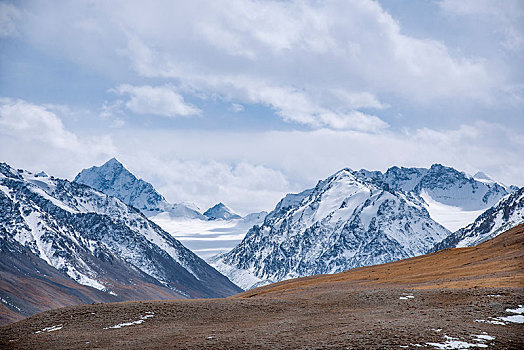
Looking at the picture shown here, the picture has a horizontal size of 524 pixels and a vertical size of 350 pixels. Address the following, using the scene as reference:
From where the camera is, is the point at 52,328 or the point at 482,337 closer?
the point at 482,337

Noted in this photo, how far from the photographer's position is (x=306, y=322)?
4503cm

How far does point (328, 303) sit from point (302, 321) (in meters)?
8.42

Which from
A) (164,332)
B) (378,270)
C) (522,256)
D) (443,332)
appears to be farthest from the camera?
(378,270)

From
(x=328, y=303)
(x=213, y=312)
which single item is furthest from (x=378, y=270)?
(x=213, y=312)

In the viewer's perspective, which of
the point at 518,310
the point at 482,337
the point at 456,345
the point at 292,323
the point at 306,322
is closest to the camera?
the point at 456,345

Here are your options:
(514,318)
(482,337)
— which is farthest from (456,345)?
(514,318)

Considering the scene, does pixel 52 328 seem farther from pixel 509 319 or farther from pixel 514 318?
pixel 514 318

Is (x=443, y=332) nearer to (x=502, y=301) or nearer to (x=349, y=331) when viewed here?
(x=349, y=331)

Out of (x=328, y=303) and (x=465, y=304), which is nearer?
(x=465, y=304)

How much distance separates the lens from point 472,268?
75750mm

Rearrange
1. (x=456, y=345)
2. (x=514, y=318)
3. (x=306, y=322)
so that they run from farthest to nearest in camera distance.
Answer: (x=306, y=322) → (x=514, y=318) → (x=456, y=345)

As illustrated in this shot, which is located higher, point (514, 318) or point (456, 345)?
point (514, 318)

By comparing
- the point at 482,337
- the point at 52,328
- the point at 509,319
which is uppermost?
the point at 509,319

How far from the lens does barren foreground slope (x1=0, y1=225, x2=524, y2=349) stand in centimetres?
3731
